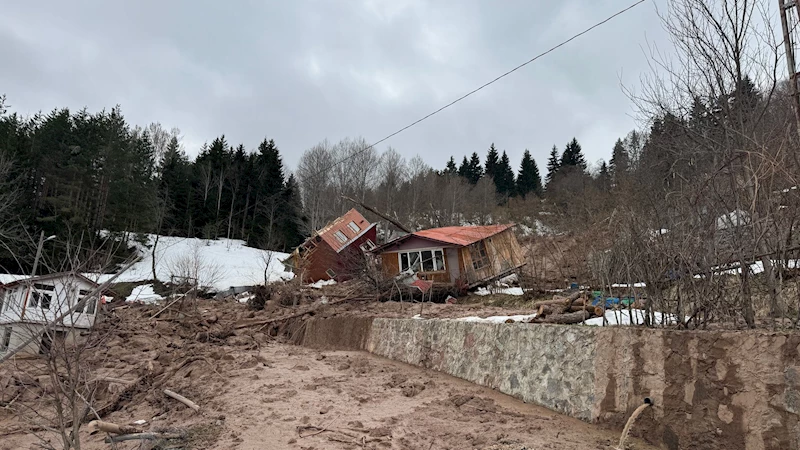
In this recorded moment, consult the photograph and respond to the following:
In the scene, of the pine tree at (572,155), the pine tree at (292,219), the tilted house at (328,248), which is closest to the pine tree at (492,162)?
the pine tree at (572,155)

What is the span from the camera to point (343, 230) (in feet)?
101

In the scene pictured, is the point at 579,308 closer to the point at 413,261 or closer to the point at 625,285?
the point at 625,285

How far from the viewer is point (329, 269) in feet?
Answer: 94.5

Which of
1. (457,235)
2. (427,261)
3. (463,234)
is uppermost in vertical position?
(463,234)

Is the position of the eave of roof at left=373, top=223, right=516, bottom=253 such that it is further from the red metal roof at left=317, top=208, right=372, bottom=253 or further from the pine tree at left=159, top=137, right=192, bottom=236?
the pine tree at left=159, top=137, right=192, bottom=236

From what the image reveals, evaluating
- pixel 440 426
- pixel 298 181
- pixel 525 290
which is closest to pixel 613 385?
pixel 440 426

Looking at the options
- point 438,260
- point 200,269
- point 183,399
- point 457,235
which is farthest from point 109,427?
point 200,269

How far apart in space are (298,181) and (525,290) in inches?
1666

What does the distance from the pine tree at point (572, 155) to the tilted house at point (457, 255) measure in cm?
4029

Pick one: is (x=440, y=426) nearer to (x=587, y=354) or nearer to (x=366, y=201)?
(x=587, y=354)

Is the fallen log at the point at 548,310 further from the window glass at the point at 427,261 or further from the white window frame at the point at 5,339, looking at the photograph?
the white window frame at the point at 5,339

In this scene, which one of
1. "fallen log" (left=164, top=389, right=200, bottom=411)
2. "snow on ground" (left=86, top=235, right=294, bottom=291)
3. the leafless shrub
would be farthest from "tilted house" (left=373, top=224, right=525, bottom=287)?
"fallen log" (left=164, top=389, right=200, bottom=411)

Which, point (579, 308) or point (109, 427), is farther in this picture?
point (579, 308)

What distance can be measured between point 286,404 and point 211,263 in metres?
32.3
